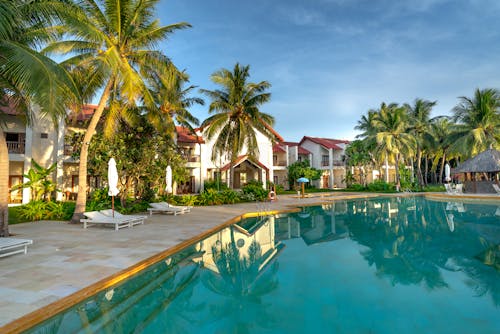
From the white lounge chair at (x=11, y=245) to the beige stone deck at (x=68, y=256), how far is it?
17cm

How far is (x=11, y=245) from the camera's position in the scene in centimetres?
646

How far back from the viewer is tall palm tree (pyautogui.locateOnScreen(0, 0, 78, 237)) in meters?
5.98

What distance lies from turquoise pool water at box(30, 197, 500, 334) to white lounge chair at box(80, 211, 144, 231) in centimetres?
344

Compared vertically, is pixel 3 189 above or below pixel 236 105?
below

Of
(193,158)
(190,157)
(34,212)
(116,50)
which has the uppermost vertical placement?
(116,50)

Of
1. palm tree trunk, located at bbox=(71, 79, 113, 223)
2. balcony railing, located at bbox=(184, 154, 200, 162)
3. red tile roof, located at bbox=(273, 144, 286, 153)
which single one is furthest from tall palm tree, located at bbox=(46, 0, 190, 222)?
red tile roof, located at bbox=(273, 144, 286, 153)

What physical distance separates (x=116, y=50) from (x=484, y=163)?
98.6 feet

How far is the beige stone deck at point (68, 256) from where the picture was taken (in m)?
4.46

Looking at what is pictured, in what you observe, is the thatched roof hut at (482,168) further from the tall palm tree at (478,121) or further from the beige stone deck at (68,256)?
the beige stone deck at (68,256)

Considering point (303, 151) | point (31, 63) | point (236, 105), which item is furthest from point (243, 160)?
point (31, 63)

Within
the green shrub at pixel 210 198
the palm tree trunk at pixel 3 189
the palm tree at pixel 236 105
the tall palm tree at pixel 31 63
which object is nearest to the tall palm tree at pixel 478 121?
the palm tree at pixel 236 105

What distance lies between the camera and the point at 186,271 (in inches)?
261

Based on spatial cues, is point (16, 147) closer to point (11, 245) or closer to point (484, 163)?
point (11, 245)

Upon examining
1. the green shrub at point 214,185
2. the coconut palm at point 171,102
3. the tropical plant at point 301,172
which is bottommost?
the green shrub at point 214,185
